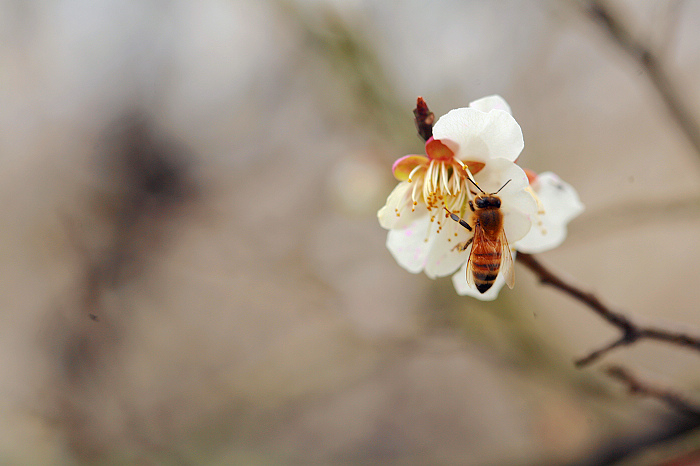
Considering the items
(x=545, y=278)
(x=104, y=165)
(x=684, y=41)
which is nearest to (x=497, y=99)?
(x=545, y=278)

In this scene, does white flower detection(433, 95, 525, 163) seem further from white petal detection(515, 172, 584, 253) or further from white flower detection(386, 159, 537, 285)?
white petal detection(515, 172, 584, 253)

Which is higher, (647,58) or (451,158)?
(647,58)

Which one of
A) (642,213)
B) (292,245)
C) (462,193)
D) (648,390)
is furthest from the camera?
(292,245)

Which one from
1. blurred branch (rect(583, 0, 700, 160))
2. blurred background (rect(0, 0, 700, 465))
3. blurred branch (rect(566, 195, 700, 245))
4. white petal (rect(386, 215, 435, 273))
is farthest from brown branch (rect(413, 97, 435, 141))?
blurred background (rect(0, 0, 700, 465))

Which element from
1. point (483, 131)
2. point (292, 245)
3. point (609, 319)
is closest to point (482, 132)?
point (483, 131)

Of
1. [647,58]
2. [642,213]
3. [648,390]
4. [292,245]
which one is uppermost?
[292,245]

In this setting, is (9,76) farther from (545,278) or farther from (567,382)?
(567,382)

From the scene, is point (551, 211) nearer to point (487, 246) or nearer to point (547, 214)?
point (547, 214)

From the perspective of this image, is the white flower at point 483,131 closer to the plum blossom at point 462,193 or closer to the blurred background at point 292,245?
the plum blossom at point 462,193

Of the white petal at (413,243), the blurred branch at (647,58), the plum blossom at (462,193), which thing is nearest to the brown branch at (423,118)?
the plum blossom at (462,193)
